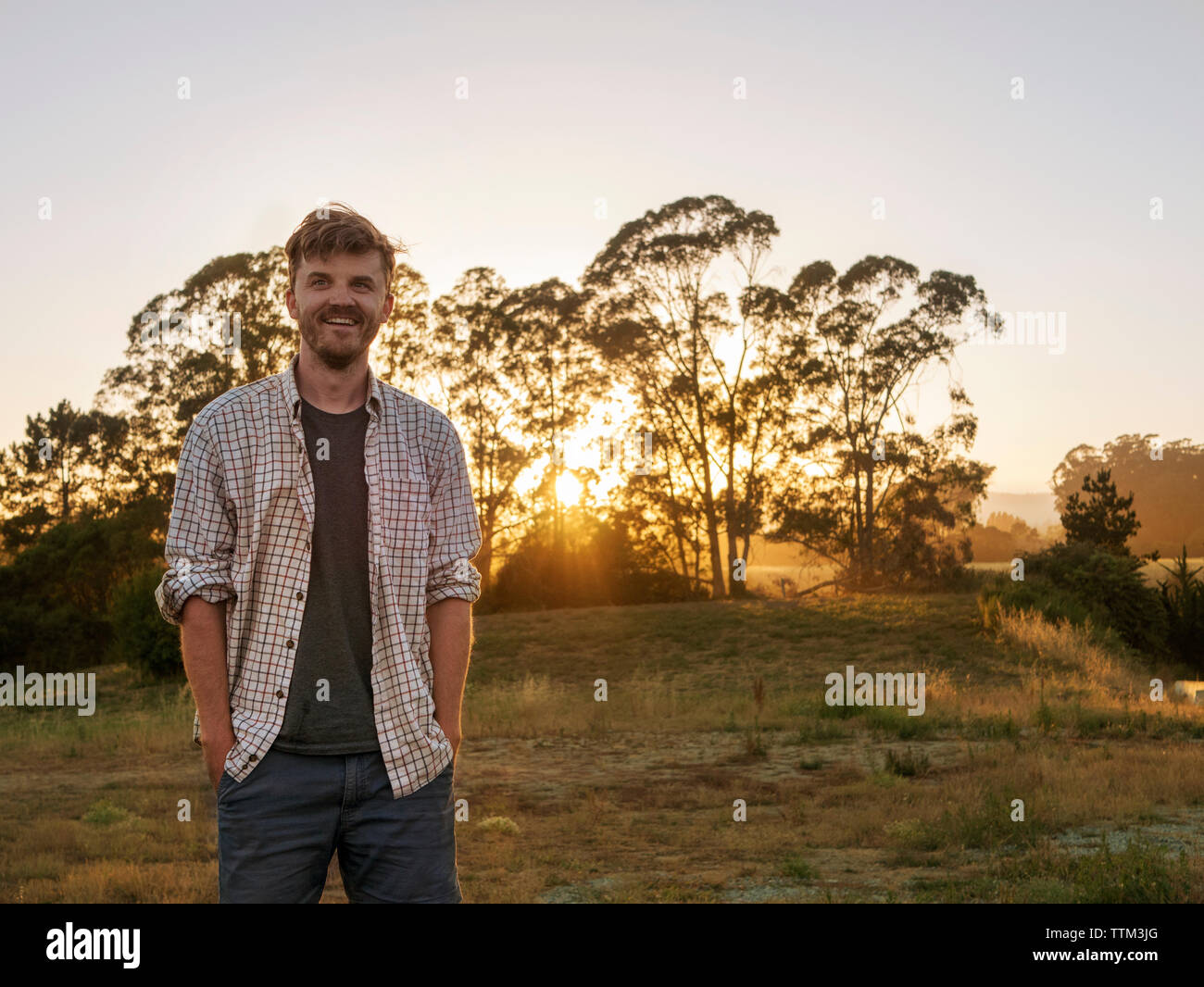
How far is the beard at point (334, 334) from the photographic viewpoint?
274 cm

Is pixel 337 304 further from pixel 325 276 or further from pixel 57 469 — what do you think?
pixel 57 469

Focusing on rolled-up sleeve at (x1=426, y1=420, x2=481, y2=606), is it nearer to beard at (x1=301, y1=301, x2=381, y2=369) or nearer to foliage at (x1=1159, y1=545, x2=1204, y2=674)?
beard at (x1=301, y1=301, x2=381, y2=369)

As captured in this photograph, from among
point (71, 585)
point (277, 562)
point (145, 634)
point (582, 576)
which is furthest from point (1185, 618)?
point (71, 585)

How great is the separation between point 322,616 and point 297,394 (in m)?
0.56

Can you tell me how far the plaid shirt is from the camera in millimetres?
2547

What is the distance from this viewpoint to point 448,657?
276cm

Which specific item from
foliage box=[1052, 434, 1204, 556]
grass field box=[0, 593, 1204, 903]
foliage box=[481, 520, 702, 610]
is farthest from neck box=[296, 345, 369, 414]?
foliage box=[1052, 434, 1204, 556]

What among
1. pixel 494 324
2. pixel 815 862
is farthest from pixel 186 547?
pixel 494 324

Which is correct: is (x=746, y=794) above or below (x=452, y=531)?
below

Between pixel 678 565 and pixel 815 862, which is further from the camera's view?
pixel 678 565
